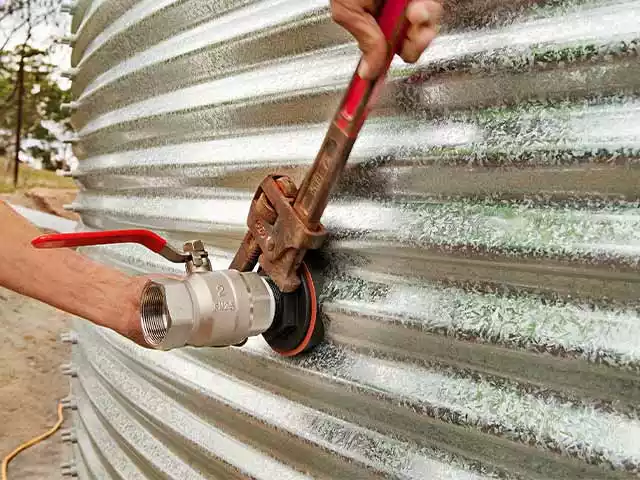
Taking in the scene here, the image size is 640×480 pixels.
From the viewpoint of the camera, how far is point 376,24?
75cm

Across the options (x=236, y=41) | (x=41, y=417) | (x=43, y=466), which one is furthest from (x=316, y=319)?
(x=41, y=417)

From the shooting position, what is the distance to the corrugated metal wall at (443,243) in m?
0.69

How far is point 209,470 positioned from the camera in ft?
4.10

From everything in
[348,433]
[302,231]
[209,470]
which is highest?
[302,231]

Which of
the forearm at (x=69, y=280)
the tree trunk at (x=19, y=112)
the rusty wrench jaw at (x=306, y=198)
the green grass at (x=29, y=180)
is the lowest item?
the forearm at (x=69, y=280)

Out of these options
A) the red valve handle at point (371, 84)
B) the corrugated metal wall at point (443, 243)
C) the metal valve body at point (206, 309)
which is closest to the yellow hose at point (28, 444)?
the corrugated metal wall at point (443, 243)

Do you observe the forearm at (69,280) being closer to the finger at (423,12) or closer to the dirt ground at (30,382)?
the finger at (423,12)

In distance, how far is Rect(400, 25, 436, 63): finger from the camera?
2.45 ft

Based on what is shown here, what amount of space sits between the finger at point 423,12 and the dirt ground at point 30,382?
3.07 metres

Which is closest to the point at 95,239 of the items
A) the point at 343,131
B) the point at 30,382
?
the point at 343,131

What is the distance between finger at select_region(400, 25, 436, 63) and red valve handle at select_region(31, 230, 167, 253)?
1.50 ft

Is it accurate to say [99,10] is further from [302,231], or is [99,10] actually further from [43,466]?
[43,466]

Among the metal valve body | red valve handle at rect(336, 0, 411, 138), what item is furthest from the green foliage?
red valve handle at rect(336, 0, 411, 138)

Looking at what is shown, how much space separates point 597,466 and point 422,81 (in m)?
0.47
